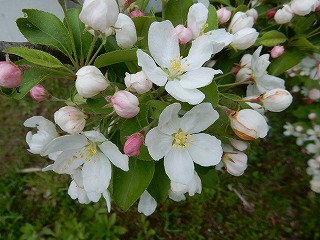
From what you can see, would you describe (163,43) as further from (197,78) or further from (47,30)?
(47,30)

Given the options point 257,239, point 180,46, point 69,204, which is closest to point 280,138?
point 257,239

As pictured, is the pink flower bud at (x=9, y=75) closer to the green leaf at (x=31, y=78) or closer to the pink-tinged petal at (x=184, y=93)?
the green leaf at (x=31, y=78)

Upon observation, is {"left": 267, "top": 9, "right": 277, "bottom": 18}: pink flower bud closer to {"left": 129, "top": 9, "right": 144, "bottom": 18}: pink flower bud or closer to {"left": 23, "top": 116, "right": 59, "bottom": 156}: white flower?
{"left": 129, "top": 9, "right": 144, "bottom": 18}: pink flower bud

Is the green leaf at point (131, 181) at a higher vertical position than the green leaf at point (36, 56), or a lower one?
lower

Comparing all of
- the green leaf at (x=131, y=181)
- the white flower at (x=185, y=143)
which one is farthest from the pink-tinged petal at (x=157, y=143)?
the green leaf at (x=131, y=181)

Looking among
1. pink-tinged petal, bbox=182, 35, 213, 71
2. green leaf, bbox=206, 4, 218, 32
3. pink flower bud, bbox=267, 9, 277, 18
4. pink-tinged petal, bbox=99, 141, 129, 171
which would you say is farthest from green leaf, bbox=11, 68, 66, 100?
pink flower bud, bbox=267, 9, 277, 18

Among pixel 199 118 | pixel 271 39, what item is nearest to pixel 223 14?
pixel 271 39
